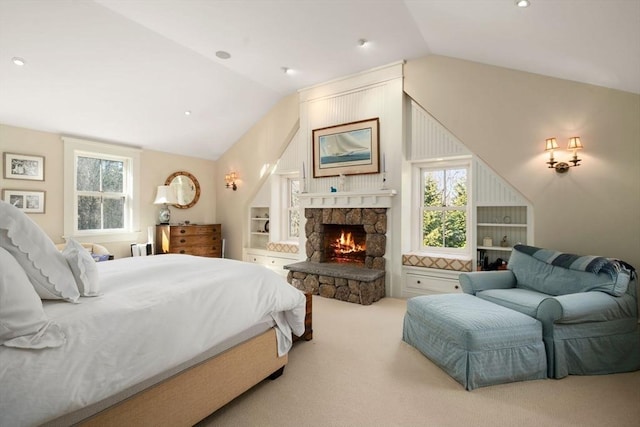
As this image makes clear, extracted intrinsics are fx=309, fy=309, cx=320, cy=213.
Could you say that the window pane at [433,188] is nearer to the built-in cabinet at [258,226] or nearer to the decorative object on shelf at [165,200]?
the built-in cabinet at [258,226]

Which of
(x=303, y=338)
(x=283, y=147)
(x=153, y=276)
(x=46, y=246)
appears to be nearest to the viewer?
(x=46, y=246)

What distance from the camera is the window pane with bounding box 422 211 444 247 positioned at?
444 cm

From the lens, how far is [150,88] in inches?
168

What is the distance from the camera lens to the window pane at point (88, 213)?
4789 millimetres

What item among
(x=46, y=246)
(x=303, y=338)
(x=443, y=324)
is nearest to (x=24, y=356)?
(x=46, y=246)

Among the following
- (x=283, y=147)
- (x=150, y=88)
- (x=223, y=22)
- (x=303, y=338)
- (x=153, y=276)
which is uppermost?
(x=223, y=22)

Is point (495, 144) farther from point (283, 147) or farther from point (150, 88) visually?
point (150, 88)

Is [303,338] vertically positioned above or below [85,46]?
below

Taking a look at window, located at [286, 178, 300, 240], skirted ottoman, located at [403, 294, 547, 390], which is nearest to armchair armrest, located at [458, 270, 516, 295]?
skirted ottoman, located at [403, 294, 547, 390]

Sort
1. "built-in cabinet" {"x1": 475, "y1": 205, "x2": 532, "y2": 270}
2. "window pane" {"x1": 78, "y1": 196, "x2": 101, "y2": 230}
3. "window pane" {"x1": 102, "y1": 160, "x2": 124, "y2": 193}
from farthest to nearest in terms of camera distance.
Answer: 1. "window pane" {"x1": 102, "y1": 160, "x2": 124, "y2": 193}
2. "window pane" {"x1": 78, "y1": 196, "x2": 101, "y2": 230}
3. "built-in cabinet" {"x1": 475, "y1": 205, "x2": 532, "y2": 270}

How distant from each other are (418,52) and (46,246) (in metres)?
4.26

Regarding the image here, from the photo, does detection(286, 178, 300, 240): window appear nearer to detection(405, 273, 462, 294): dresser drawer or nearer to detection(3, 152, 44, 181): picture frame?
detection(405, 273, 462, 294): dresser drawer

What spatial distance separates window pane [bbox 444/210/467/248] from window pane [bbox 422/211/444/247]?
0.30 ft

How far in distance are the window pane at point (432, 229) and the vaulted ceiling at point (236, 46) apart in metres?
2.04
